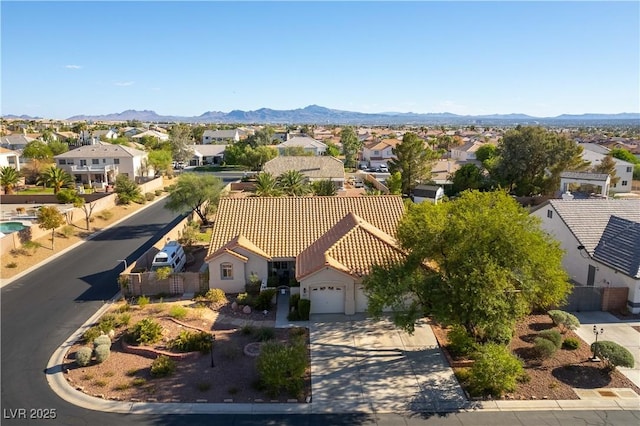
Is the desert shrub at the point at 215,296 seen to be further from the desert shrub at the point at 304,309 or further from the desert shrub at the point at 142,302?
the desert shrub at the point at 304,309

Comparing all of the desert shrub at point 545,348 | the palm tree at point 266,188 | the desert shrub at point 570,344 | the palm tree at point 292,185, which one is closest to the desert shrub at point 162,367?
the desert shrub at point 545,348

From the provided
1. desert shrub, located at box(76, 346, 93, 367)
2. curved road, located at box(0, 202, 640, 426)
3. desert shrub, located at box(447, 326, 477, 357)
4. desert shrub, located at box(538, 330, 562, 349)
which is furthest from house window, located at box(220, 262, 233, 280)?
desert shrub, located at box(538, 330, 562, 349)

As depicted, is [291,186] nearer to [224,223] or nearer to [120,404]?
[224,223]

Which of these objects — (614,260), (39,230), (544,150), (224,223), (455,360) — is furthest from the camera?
(544,150)

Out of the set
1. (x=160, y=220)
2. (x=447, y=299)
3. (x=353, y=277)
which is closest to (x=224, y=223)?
(x=353, y=277)

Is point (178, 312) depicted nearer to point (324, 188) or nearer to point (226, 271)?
point (226, 271)

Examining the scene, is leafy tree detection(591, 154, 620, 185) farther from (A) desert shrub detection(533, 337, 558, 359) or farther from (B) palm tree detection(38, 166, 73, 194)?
(B) palm tree detection(38, 166, 73, 194)
